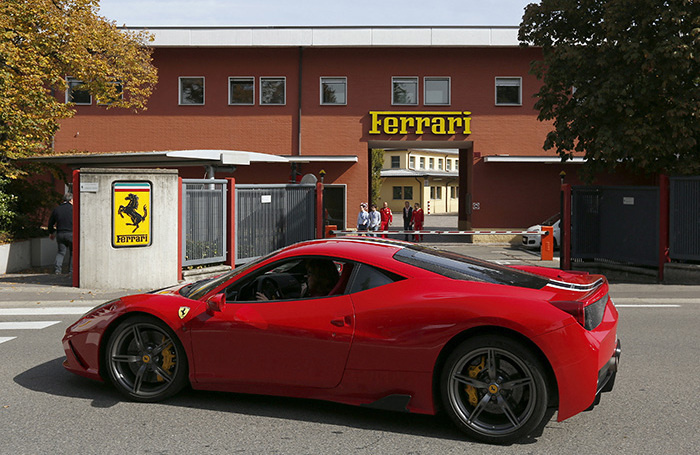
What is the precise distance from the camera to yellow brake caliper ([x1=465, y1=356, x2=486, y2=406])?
4787 millimetres

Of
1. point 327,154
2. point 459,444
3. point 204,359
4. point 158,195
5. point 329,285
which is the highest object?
point 327,154

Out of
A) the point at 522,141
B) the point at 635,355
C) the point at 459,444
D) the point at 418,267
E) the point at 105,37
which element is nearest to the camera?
the point at 459,444

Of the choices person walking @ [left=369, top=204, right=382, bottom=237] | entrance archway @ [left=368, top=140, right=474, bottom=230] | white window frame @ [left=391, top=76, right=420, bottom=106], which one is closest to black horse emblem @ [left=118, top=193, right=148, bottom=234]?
person walking @ [left=369, top=204, right=382, bottom=237]

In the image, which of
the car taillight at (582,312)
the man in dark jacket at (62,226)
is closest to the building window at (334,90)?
the man in dark jacket at (62,226)

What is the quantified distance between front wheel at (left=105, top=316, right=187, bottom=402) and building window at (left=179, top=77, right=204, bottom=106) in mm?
26919

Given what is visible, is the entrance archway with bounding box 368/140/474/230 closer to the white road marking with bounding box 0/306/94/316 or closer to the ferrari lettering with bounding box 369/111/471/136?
the ferrari lettering with bounding box 369/111/471/136

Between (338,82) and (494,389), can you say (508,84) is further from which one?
(494,389)

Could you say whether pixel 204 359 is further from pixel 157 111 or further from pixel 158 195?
pixel 157 111

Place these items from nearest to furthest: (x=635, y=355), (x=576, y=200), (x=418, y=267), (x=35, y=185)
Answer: (x=418, y=267) → (x=635, y=355) → (x=576, y=200) → (x=35, y=185)

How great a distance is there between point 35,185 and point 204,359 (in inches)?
650

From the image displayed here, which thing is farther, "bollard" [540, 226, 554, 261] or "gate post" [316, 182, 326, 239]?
"bollard" [540, 226, 554, 261]

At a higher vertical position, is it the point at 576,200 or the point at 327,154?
the point at 327,154

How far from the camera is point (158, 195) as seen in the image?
13547 mm

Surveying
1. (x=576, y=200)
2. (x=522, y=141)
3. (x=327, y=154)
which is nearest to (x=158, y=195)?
(x=576, y=200)
